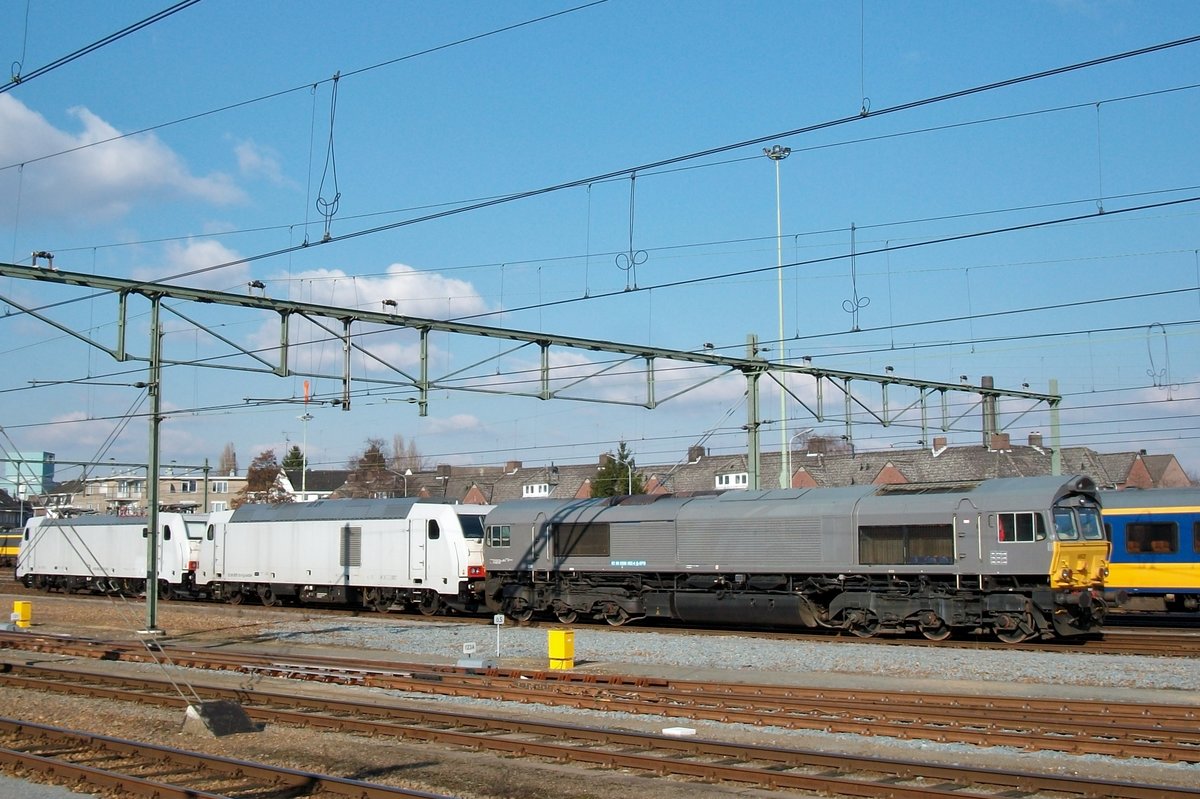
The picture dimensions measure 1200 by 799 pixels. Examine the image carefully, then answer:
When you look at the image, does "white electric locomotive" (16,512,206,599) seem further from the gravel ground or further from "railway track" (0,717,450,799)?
"railway track" (0,717,450,799)

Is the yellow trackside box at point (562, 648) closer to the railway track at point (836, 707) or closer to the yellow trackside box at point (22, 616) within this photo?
the railway track at point (836, 707)

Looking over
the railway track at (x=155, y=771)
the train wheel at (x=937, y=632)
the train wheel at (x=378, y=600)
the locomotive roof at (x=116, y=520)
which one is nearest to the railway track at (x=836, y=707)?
the railway track at (x=155, y=771)

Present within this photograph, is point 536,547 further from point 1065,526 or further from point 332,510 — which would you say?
point 1065,526

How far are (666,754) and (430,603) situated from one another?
23634 mm

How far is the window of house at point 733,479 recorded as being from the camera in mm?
78000

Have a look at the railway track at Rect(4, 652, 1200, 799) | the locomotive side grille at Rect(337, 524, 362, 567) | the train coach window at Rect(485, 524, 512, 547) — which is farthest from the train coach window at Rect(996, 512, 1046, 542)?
the locomotive side grille at Rect(337, 524, 362, 567)

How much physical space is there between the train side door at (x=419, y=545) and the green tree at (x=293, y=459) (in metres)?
83.9

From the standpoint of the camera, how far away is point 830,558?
26.0 meters

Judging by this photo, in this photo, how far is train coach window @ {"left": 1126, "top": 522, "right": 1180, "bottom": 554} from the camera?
95.3 feet

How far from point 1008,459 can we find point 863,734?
58375 mm

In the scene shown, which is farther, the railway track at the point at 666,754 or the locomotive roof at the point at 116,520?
the locomotive roof at the point at 116,520

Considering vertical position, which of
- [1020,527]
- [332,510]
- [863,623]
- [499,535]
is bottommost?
[863,623]

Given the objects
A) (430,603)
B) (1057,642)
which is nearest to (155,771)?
(1057,642)

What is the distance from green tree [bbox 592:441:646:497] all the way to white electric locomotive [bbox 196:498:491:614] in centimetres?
3899
